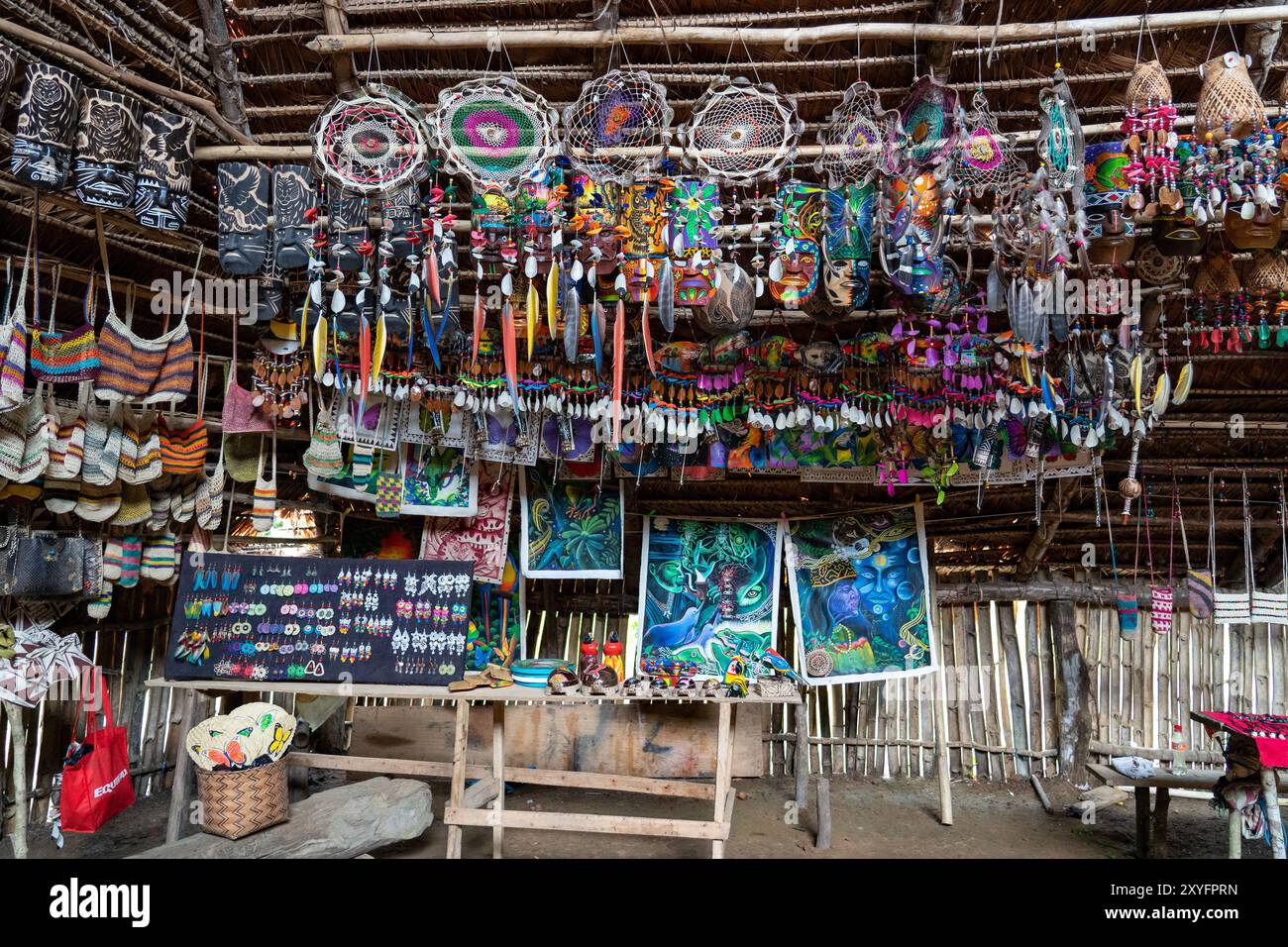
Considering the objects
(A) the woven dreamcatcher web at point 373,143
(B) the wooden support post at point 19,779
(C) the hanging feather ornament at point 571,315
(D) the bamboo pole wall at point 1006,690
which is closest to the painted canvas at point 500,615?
(D) the bamboo pole wall at point 1006,690

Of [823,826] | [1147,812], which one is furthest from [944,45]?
[1147,812]

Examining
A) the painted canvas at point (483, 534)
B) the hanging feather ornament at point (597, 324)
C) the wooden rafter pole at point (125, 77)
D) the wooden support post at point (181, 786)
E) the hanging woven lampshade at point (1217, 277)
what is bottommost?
the wooden support post at point (181, 786)

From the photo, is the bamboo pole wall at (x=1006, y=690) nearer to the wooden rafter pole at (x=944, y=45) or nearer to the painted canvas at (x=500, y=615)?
the painted canvas at (x=500, y=615)

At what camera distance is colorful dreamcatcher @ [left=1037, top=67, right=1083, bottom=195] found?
3309mm

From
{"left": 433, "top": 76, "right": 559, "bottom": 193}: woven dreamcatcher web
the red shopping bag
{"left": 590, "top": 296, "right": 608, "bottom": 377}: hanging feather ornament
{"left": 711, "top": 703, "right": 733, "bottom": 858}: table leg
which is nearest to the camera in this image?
{"left": 433, "top": 76, "right": 559, "bottom": 193}: woven dreamcatcher web

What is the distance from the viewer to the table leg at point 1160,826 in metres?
4.49

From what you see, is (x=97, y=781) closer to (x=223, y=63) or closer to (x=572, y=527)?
(x=572, y=527)

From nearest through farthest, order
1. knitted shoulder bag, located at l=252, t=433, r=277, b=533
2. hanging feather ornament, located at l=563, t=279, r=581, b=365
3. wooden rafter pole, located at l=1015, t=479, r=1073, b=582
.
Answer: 1. hanging feather ornament, located at l=563, t=279, r=581, b=365
2. knitted shoulder bag, located at l=252, t=433, r=277, b=533
3. wooden rafter pole, located at l=1015, t=479, r=1073, b=582

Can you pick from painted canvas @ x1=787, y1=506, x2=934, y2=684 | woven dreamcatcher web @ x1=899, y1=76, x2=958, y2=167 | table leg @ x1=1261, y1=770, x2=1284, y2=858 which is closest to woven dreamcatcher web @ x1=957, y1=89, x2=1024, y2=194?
woven dreamcatcher web @ x1=899, y1=76, x2=958, y2=167

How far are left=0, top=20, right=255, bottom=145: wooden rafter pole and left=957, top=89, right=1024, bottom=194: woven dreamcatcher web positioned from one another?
130 inches

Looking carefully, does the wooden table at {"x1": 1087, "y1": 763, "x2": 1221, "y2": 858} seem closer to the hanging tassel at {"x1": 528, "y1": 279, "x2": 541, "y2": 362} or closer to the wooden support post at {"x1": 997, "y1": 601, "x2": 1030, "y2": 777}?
the wooden support post at {"x1": 997, "y1": 601, "x2": 1030, "y2": 777}

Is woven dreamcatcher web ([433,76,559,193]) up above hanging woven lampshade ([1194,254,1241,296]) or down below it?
above

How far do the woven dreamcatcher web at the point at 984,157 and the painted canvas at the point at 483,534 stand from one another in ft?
10.3

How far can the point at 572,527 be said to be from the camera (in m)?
5.44
